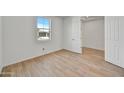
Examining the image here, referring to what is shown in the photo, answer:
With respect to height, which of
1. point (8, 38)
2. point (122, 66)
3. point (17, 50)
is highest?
point (8, 38)

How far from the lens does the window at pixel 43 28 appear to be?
184 inches

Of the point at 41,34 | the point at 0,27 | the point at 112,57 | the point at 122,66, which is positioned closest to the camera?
the point at 0,27

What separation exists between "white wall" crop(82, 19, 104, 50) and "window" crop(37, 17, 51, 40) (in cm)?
363

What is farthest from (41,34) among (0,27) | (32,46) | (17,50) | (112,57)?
(112,57)

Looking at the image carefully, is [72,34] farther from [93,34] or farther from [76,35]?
[93,34]

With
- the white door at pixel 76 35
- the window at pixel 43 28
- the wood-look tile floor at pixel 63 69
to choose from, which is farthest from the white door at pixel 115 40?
the window at pixel 43 28

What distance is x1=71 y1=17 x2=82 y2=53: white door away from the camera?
5668mm

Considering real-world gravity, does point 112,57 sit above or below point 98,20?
below

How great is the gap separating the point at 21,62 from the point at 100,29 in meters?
5.43

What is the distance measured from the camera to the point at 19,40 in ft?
12.6

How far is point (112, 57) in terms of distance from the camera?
12.2 ft

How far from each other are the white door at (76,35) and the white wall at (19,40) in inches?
67.5

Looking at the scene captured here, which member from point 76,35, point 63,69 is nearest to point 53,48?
point 76,35
